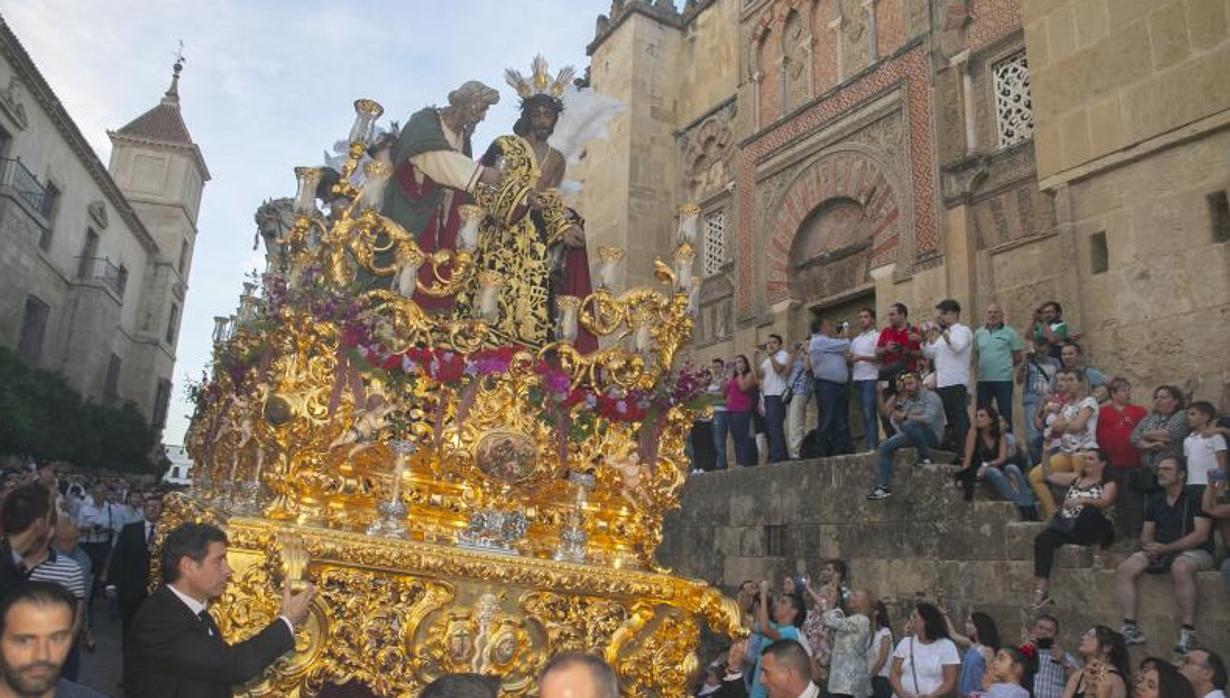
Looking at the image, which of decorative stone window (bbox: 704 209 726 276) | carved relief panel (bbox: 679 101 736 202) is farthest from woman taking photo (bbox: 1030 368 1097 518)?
carved relief panel (bbox: 679 101 736 202)

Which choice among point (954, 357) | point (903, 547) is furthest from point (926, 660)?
point (954, 357)

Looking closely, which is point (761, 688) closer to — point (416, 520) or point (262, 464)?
point (416, 520)

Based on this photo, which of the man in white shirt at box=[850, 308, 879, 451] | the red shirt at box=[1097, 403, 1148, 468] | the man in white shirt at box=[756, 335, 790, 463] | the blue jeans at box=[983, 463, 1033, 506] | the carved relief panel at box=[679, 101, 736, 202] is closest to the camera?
the red shirt at box=[1097, 403, 1148, 468]

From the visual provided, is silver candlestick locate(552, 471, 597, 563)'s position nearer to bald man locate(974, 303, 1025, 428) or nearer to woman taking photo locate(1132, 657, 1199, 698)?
woman taking photo locate(1132, 657, 1199, 698)

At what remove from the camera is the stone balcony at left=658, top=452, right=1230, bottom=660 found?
5.75 m

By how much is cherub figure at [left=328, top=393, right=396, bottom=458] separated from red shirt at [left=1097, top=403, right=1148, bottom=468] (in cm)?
546

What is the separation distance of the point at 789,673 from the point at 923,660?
2.18 m

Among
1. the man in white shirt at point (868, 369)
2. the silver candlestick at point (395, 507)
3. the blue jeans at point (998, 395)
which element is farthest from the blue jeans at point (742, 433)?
the silver candlestick at point (395, 507)

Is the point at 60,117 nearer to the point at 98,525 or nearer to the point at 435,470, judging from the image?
the point at 98,525

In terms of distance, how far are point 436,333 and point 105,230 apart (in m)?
26.0

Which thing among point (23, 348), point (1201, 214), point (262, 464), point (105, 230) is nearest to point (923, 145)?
point (1201, 214)

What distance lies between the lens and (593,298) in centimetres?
479

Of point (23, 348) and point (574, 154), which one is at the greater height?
point (23, 348)

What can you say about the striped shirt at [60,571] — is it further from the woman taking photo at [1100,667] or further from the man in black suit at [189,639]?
the woman taking photo at [1100,667]
